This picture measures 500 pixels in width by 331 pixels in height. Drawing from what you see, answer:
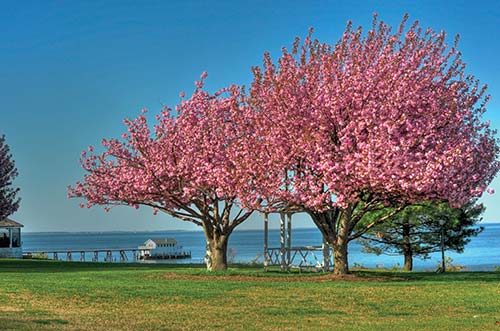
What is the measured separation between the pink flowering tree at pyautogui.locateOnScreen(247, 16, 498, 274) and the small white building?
70366mm

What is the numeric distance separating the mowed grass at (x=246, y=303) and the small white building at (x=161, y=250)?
72.0m

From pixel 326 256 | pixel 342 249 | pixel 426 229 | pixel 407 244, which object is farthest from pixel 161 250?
pixel 342 249

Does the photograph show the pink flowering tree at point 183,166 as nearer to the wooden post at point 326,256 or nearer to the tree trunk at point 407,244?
the wooden post at point 326,256

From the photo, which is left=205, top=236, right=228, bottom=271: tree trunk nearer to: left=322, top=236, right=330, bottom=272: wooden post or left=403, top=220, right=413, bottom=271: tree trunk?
left=322, top=236, right=330, bottom=272: wooden post

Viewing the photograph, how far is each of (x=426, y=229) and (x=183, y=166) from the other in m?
16.4

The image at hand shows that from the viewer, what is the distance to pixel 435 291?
885 inches

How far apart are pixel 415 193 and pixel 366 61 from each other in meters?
5.24

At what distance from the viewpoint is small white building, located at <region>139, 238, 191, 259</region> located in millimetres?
Answer: 98500

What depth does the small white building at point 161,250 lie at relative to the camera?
9850 cm

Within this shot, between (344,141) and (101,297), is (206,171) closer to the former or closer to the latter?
(344,141)

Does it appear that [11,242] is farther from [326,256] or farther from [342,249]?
[342,249]

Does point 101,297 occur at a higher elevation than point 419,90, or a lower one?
lower

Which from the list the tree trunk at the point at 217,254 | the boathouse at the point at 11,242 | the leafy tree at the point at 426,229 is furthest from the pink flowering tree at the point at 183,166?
the boathouse at the point at 11,242

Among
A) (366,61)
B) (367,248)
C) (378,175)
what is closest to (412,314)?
(378,175)
